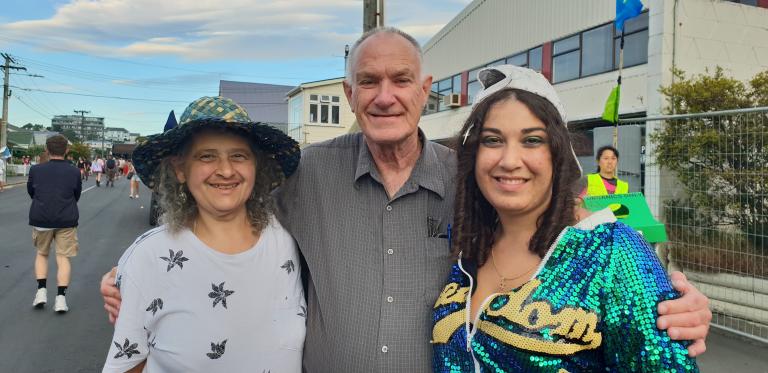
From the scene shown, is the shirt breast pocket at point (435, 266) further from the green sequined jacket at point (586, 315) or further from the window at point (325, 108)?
the window at point (325, 108)

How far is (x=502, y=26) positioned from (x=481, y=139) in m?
18.0

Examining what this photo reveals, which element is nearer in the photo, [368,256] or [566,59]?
[368,256]

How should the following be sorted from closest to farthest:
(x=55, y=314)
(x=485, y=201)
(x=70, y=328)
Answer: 1. (x=485, y=201)
2. (x=70, y=328)
3. (x=55, y=314)

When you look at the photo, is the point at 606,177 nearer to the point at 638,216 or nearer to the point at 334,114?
the point at 638,216

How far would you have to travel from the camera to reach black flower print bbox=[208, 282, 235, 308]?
2.09 m

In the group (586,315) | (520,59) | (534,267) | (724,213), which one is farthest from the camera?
(520,59)

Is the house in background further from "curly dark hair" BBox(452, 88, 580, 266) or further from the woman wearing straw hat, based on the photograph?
"curly dark hair" BBox(452, 88, 580, 266)

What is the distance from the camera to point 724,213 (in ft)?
16.9

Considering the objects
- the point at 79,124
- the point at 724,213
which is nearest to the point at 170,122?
the point at 724,213

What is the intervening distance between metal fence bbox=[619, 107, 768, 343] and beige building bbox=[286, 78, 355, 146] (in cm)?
2712

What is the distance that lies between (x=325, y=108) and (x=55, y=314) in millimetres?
27761

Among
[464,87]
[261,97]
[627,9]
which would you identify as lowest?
[627,9]

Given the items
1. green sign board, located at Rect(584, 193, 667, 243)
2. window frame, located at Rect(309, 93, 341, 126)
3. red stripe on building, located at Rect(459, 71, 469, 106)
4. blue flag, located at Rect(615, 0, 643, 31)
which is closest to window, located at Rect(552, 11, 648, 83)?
red stripe on building, located at Rect(459, 71, 469, 106)

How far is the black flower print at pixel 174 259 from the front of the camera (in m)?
2.09
